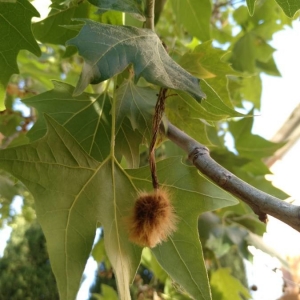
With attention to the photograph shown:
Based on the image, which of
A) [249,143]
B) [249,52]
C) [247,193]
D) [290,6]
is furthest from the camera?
[249,52]

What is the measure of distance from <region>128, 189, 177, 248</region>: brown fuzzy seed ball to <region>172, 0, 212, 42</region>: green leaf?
0.51 metres

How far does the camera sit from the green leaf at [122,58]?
40 centimetres

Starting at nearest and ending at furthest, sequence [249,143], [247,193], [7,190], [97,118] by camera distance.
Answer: [247,193]
[97,118]
[7,190]
[249,143]

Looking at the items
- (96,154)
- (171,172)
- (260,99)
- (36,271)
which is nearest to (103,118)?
(96,154)

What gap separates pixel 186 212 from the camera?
0.52m

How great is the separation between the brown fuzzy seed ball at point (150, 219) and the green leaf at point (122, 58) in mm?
125

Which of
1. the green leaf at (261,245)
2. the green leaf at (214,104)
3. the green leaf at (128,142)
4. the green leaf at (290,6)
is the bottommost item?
the green leaf at (261,245)

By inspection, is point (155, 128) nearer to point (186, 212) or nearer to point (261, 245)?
point (186, 212)

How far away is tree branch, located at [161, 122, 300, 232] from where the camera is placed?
38 centimetres

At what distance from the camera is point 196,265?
0.51m

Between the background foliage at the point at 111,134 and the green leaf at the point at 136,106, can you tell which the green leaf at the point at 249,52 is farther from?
the green leaf at the point at 136,106

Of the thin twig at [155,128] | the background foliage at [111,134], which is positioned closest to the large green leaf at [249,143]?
the background foliage at [111,134]

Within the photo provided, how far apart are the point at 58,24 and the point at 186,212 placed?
417mm

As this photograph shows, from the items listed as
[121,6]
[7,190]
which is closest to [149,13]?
[121,6]
